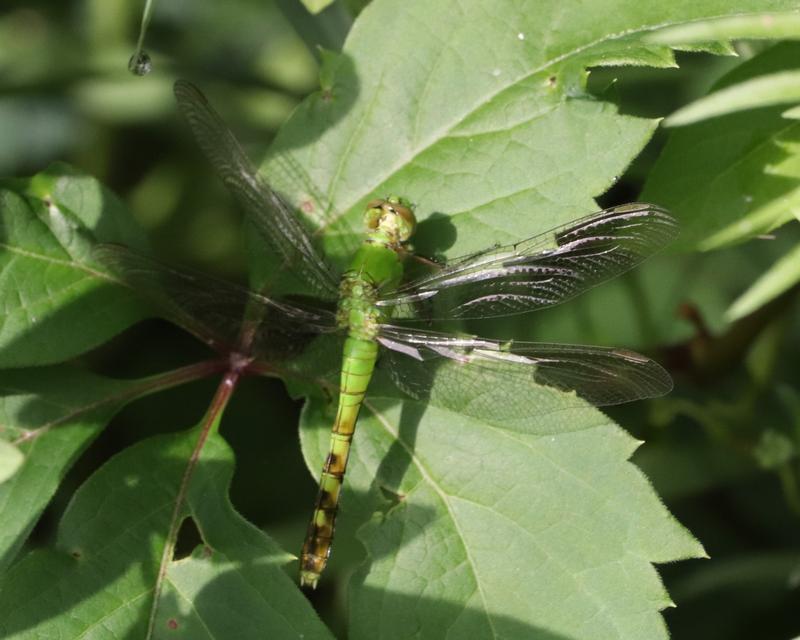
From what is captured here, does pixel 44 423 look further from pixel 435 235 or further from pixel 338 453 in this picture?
Answer: pixel 435 235

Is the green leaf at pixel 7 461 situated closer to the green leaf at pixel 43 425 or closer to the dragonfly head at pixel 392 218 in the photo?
the green leaf at pixel 43 425

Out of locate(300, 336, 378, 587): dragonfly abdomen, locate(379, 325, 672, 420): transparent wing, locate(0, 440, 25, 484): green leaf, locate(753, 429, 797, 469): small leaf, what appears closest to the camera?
locate(0, 440, 25, 484): green leaf

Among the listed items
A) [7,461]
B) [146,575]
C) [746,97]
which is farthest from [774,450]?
[7,461]

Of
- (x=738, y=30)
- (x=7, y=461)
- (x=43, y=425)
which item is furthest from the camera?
(x=43, y=425)

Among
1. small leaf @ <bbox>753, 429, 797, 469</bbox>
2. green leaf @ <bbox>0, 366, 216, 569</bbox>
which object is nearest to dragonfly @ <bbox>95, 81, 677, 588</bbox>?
green leaf @ <bbox>0, 366, 216, 569</bbox>

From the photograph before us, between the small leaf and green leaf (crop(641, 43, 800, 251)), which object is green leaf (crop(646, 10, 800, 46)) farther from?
the small leaf

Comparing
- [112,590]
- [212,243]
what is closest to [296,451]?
[212,243]

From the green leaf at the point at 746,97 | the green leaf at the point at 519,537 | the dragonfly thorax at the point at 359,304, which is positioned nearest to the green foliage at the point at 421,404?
the green leaf at the point at 519,537

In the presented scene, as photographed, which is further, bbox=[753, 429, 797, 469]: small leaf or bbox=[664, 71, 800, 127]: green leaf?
bbox=[753, 429, 797, 469]: small leaf
